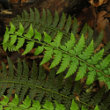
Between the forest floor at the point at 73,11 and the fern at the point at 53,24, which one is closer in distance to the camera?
the fern at the point at 53,24

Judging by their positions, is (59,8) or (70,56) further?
(59,8)

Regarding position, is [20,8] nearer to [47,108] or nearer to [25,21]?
[25,21]

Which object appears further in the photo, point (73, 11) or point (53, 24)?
point (73, 11)

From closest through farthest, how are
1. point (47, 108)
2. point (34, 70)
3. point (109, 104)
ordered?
point (47, 108)
point (109, 104)
point (34, 70)

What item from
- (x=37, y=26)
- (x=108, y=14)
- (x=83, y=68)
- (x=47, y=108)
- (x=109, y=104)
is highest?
(x=108, y=14)

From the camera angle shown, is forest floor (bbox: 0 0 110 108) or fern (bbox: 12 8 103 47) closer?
fern (bbox: 12 8 103 47)

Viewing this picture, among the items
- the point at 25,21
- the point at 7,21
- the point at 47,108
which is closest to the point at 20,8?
the point at 7,21

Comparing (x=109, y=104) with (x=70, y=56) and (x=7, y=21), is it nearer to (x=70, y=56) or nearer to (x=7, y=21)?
(x=70, y=56)

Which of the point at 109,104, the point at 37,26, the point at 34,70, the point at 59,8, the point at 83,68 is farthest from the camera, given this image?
the point at 59,8

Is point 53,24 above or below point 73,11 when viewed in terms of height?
below

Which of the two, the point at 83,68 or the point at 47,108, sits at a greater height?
the point at 83,68
